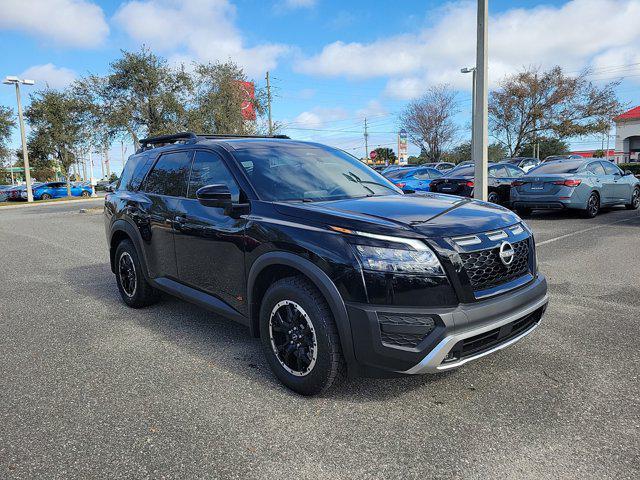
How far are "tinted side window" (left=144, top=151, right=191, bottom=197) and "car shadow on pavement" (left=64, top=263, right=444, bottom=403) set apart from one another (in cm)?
127

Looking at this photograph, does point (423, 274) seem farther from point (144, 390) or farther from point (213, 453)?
point (144, 390)

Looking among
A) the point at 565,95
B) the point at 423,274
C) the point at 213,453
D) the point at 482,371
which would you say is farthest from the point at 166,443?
the point at 565,95

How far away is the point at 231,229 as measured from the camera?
367 centimetres

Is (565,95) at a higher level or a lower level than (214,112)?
higher

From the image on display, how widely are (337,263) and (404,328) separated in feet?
1.73

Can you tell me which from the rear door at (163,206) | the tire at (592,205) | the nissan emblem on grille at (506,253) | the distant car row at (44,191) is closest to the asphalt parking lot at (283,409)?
the rear door at (163,206)

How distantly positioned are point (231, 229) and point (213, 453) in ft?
5.28

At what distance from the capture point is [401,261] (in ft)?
9.09

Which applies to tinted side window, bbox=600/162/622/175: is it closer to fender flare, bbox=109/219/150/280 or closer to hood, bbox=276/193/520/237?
hood, bbox=276/193/520/237

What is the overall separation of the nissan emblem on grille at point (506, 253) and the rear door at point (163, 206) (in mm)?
2749

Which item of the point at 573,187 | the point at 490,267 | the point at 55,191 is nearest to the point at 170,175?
the point at 490,267

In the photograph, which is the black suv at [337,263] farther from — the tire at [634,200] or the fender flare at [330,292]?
the tire at [634,200]

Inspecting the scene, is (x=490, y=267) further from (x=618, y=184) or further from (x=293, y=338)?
(x=618, y=184)

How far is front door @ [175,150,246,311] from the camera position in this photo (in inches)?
144
